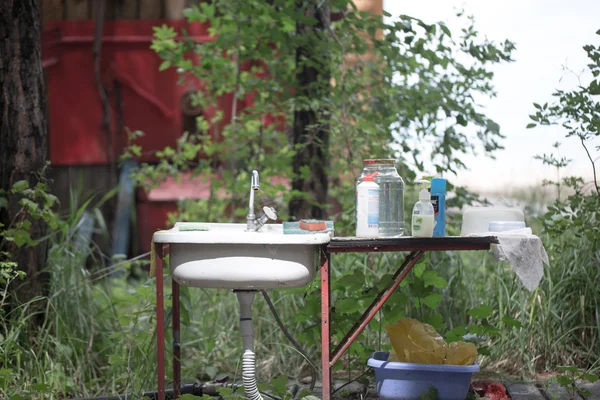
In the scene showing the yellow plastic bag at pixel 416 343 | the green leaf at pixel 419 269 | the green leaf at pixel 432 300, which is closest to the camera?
the yellow plastic bag at pixel 416 343

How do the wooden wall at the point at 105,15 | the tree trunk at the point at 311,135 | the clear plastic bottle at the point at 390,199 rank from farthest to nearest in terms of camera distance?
the wooden wall at the point at 105,15 → the tree trunk at the point at 311,135 → the clear plastic bottle at the point at 390,199

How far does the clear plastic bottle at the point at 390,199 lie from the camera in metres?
3.41

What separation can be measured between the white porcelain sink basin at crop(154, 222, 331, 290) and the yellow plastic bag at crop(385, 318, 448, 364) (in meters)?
0.71

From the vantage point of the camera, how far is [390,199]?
348 centimetres

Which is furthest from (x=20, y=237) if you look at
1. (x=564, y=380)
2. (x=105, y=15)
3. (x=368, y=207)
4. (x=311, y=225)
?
(x=105, y=15)

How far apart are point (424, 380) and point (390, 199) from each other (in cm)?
78

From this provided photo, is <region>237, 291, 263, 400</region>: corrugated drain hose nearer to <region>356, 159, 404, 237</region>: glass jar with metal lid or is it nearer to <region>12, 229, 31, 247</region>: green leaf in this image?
<region>356, 159, 404, 237</region>: glass jar with metal lid

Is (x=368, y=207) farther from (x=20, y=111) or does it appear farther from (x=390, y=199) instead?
(x=20, y=111)

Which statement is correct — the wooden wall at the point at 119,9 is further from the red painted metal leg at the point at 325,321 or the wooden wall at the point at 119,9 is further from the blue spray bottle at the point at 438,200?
the red painted metal leg at the point at 325,321

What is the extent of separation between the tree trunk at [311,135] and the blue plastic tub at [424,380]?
1.86m

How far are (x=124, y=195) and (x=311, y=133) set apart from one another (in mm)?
2238

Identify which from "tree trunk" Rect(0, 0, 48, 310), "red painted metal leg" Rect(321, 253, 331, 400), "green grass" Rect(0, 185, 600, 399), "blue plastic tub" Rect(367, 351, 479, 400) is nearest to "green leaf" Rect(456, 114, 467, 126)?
"green grass" Rect(0, 185, 600, 399)

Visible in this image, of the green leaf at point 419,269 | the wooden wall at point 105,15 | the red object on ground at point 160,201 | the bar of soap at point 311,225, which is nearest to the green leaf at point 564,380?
the green leaf at point 419,269

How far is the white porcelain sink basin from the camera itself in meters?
3.07
